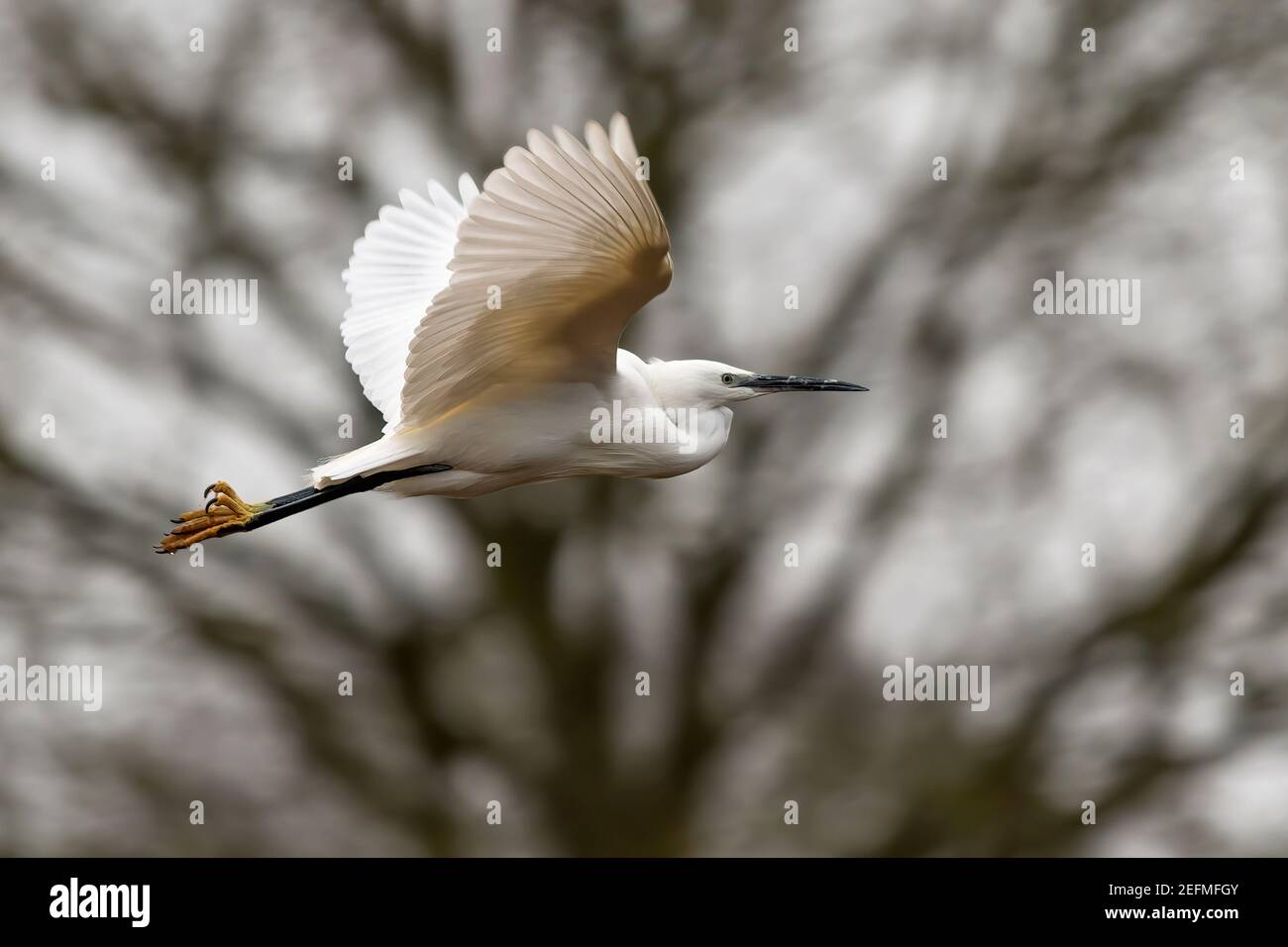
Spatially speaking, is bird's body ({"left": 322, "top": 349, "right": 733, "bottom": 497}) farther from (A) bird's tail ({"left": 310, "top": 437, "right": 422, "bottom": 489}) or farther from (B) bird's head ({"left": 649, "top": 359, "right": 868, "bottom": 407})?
(B) bird's head ({"left": 649, "top": 359, "right": 868, "bottom": 407})

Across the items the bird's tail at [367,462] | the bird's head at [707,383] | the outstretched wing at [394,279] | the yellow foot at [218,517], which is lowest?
the yellow foot at [218,517]

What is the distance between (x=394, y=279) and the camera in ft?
14.4

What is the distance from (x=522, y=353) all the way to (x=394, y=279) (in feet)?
3.09

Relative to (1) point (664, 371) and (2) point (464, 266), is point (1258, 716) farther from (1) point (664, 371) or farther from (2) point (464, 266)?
(2) point (464, 266)

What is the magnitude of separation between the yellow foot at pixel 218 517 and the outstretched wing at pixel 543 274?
452 millimetres

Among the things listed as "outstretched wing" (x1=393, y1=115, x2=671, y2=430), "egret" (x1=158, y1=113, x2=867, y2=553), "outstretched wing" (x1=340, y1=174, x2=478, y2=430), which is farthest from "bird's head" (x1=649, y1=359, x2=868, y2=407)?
"outstretched wing" (x1=340, y1=174, x2=478, y2=430)

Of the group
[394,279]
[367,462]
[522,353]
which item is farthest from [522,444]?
[394,279]

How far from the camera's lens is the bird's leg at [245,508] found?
147 inches

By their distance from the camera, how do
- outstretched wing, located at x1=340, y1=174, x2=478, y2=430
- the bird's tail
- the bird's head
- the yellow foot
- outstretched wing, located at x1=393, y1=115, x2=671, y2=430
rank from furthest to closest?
outstretched wing, located at x1=340, y1=174, x2=478, y2=430
the bird's head
the yellow foot
the bird's tail
outstretched wing, located at x1=393, y1=115, x2=671, y2=430

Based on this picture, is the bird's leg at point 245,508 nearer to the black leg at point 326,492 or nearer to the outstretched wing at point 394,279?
the black leg at point 326,492

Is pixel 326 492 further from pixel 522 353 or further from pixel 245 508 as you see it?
pixel 522 353

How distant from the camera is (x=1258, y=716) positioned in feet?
19.8

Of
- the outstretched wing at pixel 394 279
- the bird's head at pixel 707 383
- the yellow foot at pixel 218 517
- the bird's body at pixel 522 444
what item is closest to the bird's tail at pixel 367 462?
the bird's body at pixel 522 444

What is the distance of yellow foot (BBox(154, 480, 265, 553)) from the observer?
149 inches
